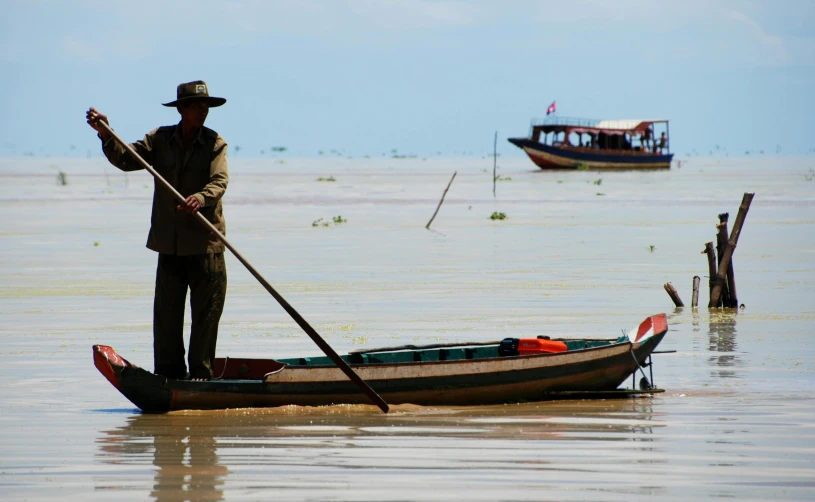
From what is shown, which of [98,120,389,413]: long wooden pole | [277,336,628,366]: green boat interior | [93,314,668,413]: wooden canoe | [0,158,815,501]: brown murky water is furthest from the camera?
[277,336,628,366]: green boat interior

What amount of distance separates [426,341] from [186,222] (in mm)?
4106

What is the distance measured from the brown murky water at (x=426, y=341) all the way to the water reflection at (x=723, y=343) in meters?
0.03

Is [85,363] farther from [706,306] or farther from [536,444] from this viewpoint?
[706,306]

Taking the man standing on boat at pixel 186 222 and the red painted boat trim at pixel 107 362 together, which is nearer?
the man standing on boat at pixel 186 222

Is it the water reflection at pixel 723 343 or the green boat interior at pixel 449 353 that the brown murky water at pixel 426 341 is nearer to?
the water reflection at pixel 723 343

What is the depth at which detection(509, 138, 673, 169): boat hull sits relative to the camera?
69.4 metres

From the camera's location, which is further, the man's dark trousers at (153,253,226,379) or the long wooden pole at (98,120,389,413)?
the man's dark trousers at (153,253,226,379)

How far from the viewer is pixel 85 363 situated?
10008 millimetres

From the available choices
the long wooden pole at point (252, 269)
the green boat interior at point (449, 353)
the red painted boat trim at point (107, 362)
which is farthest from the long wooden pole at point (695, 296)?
the red painted boat trim at point (107, 362)

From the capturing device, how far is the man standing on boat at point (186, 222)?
7.45 meters

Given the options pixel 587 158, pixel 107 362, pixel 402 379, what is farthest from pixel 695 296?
pixel 587 158

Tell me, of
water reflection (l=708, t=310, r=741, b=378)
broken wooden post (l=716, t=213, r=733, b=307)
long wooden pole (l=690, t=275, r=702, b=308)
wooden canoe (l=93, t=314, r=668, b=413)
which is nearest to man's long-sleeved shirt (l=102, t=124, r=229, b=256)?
wooden canoe (l=93, t=314, r=668, b=413)

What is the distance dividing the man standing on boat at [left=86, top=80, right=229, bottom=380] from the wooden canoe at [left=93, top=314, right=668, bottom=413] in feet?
0.78

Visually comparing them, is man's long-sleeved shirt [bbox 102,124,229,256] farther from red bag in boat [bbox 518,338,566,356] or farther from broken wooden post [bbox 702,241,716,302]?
broken wooden post [bbox 702,241,716,302]
